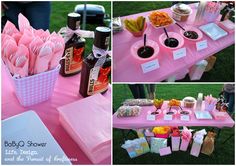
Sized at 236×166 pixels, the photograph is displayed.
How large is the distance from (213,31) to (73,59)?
0.78 metres

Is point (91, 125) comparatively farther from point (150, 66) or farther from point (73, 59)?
point (150, 66)

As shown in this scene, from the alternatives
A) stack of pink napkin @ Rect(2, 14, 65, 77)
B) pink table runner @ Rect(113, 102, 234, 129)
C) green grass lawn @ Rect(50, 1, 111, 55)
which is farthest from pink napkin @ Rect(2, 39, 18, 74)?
green grass lawn @ Rect(50, 1, 111, 55)

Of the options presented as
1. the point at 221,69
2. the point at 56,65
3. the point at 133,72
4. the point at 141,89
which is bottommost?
the point at 221,69

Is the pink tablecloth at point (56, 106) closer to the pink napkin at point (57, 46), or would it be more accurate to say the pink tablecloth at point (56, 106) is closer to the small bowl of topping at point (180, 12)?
Answer: the pink napkin at point (57, 46)

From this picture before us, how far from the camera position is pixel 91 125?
0.65 m

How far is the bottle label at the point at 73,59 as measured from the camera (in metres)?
0.81

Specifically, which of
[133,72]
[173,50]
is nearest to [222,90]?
[173,50]

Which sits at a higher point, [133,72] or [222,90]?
[133,72]

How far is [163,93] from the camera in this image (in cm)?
142

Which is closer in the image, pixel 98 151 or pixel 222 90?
pixel 98 151

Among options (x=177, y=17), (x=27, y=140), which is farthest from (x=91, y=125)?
(x=177, y=17)

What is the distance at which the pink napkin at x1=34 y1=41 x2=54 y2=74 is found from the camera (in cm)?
64

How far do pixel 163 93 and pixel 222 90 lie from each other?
0.93 feet

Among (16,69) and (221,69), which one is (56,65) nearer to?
(16,69)
